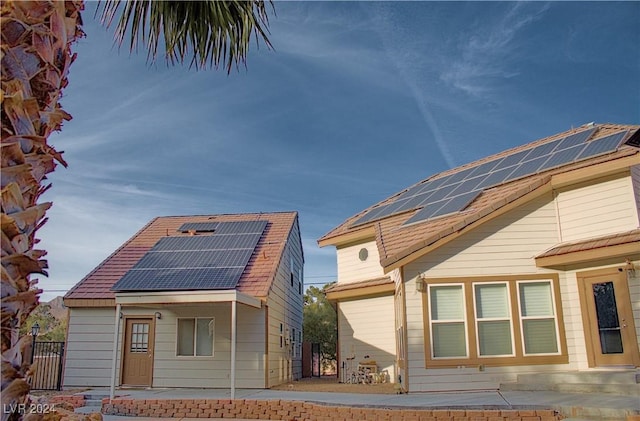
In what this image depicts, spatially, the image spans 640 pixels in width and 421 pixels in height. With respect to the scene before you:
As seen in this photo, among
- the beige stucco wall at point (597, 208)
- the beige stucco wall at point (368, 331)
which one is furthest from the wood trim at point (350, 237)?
the beige stucco wall at point (597, 208)

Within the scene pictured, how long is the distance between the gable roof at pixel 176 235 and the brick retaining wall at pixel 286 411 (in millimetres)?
3583

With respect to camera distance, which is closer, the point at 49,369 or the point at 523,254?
the point at 523,254

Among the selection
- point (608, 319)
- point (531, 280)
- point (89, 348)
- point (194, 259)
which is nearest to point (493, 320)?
point (531, 280)

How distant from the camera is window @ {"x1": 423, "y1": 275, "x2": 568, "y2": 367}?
995cm

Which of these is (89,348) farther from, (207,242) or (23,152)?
(23,152)

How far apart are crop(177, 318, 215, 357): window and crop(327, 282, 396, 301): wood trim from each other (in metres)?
3.65

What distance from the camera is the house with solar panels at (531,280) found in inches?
382

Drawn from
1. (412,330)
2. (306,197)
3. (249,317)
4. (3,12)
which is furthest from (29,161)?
(306,197)

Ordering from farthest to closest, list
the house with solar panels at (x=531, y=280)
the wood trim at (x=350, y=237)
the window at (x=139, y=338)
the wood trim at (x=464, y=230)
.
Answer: the wood trim at (x=350, y=237), the window at (x=139, y=338), the wood trim at (x=464, y=230), the house with solar panels at (x=531, y=280)

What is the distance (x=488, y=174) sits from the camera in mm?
13336

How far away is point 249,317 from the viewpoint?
1410 centimetres

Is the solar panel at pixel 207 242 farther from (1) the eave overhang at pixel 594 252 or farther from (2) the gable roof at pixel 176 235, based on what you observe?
(1) the eave overhang at pixel 594 252

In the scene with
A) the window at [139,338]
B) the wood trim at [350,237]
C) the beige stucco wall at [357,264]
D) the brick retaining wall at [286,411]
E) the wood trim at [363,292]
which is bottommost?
the brick retaining wall at [286,411]

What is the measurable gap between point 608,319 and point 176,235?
43.0ft
